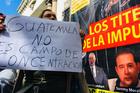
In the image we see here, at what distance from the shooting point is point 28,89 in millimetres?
1830

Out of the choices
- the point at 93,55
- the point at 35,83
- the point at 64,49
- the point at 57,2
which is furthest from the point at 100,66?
the point at 57,2

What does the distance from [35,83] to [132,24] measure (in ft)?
2.97

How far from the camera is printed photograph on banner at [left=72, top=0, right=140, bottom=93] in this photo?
7.36 ft

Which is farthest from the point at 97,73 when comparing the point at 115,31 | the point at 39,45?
the point at 39,45

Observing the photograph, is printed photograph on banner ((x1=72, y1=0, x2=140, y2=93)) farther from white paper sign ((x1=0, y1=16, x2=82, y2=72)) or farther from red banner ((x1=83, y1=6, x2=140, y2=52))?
white paper sign ((x1=0, y1=16, x2=82, y2=72))

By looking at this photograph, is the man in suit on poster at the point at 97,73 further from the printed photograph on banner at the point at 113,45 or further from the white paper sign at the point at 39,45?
the white paper sign at the point at 39,45

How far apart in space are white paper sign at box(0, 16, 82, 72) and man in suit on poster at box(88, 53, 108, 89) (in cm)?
69

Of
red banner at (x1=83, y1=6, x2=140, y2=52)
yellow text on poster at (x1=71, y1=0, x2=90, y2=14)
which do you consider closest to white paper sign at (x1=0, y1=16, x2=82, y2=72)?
red banner at (x1=83, y1=6, x2=140, y2=52)

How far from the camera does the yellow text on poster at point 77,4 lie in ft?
10.2

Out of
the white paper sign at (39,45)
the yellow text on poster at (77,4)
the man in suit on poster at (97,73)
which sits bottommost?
the man in suit on poster at (97,73)

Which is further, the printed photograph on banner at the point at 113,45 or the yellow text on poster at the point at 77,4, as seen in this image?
the yellow text on poster at the point at 77,4

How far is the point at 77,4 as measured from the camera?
3.32 meters

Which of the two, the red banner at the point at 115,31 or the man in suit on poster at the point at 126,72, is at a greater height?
the red banner at the point at 115,31

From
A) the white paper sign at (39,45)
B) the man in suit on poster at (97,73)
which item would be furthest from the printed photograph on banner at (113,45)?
the white paper sign at (39,45)
